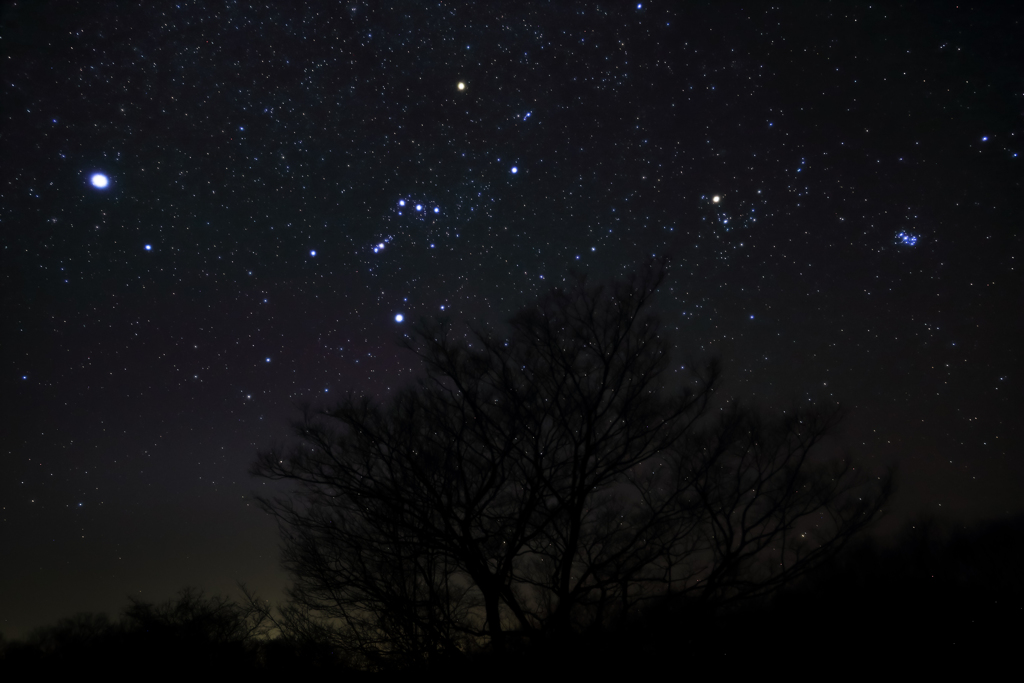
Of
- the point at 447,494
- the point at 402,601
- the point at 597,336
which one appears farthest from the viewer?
the point at 597,336

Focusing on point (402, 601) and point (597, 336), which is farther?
point (597, 336)

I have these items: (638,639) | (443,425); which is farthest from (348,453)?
(638,639)

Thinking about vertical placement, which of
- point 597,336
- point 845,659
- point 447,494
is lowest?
point 845,659

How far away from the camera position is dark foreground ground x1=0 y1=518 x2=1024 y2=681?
18.4ft

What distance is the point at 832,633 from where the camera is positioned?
707cm

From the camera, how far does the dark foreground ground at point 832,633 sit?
5594 millimetres

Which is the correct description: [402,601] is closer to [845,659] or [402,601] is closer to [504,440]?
[504,440]

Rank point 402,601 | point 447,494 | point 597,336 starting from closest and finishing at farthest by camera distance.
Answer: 1. point 402,601
2. point 447,494
3. point 597,336

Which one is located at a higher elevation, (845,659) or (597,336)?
(597,336)

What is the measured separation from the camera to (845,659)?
21.0ft

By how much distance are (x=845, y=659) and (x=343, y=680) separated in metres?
7.24

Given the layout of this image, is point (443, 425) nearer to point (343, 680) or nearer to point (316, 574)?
point (316, 574)

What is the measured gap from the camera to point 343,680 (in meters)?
6.52

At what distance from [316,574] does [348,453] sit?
5.16 ft
